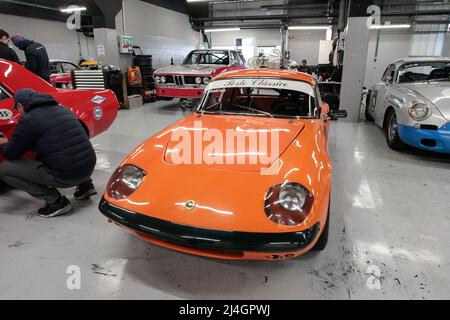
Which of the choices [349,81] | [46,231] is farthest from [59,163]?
[349,81]

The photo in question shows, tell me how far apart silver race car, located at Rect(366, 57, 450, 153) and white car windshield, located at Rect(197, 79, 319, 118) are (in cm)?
180

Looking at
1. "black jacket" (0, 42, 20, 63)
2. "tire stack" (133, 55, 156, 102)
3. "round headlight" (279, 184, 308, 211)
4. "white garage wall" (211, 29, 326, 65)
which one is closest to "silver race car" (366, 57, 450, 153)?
"round headlight" (279, 184, 308, 211)

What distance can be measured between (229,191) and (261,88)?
1.47 metres

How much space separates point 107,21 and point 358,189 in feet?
25.1

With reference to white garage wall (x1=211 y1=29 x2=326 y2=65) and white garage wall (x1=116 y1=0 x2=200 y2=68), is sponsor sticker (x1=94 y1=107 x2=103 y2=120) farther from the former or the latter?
white garage wall (x1=211 y1=29 x2=326 y2=65)

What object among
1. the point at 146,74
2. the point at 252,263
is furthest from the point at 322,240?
the point at 146,74

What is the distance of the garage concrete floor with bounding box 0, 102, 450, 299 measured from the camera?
1.68 meters

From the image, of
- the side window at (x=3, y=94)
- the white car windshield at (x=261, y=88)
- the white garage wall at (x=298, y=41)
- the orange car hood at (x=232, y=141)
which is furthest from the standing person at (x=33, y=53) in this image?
the white garage wall at (x=298, y=41)

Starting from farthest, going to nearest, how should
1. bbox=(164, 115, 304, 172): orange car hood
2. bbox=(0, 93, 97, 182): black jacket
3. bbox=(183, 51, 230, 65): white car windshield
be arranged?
bbox=(183, 51, 230, 65): white car windshield, bbox=(0, 93, 97, 182): black jacket, bbox=(164, 115, 304, 172): orange car hood

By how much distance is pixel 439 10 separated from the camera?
11.3 meters

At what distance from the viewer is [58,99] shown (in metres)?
3.16

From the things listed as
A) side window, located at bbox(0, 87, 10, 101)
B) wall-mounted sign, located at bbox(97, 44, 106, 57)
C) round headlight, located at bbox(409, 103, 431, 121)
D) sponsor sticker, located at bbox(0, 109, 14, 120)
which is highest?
wall-mounted sign, located at bbox(97, 44, 106, 57)

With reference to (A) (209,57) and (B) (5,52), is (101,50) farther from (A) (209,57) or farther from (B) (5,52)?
(B) (5,52)

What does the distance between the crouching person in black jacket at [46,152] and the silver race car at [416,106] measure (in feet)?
12.0
